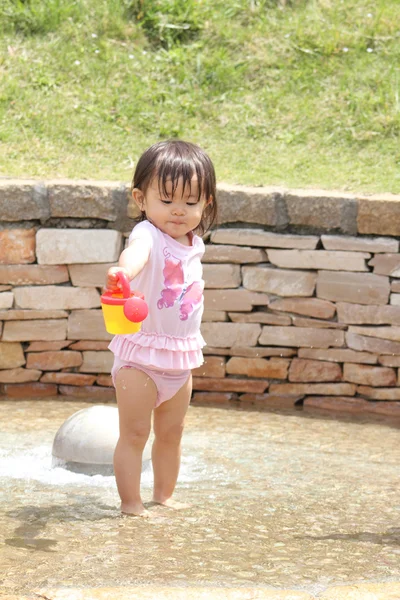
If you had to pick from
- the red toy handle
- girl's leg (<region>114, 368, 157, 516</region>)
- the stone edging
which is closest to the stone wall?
the stone edging

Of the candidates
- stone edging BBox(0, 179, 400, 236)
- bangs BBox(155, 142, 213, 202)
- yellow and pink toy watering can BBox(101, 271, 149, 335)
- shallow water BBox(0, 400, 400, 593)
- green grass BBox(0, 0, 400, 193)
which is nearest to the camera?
shallow water BBox(0, 400, 400, 593)

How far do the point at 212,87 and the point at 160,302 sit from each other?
3.93 meters

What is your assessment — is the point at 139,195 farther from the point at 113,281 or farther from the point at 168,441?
the point at 168,441

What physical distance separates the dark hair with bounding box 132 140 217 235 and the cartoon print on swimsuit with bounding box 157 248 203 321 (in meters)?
0.24

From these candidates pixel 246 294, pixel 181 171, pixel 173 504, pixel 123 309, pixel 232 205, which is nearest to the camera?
pixel 123 309

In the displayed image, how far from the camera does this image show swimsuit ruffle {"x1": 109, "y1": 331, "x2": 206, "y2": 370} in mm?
3156

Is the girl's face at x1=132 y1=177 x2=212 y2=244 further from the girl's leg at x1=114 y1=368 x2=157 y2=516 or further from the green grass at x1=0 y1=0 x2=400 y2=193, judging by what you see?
the green grass at x1=0 y1=0 x2=400 y2=193

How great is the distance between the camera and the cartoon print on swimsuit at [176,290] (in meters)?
3.18

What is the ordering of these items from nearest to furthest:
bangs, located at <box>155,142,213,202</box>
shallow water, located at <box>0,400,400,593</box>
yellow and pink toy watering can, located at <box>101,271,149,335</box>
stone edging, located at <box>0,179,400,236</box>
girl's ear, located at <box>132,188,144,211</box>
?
1. shallow water, located at <box>0,400,400,593</box>
2. yellow and pink toy watering can, located at <box>101,271,149,335</box>
3. bangs, located at <box>155,142,213,202</box>
4. girl's ear, located at <box>132,188,144,211</box>
5. stone edging, located at <box>0,179,400,236</box>

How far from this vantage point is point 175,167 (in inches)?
124

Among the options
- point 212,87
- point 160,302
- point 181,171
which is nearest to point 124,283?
point 160,302

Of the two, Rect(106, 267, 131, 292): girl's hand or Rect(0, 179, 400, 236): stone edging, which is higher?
Rect(0, 179, 400, 236): stone edging

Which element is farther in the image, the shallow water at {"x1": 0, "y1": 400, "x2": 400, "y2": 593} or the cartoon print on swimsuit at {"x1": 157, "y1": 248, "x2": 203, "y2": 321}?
the cartoon print on swimsuit at {"x1": 157, "y1": 248, "x2": 203, "y2": 321}

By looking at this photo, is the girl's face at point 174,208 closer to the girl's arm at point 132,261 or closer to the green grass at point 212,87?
the girl's arm at point 132,261
